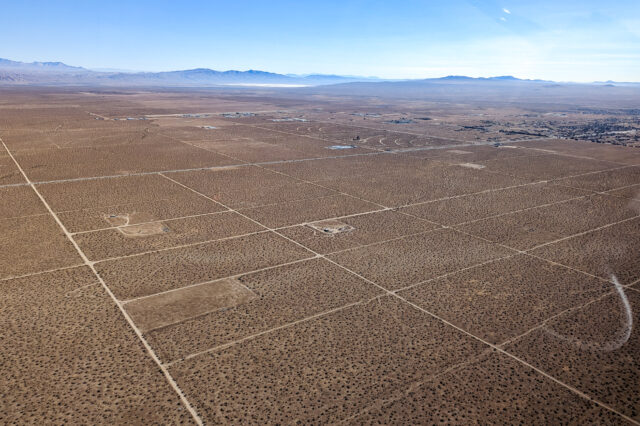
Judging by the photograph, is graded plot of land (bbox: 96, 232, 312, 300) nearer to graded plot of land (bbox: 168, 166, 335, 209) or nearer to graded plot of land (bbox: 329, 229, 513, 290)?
graded plot of land (bbox: 329, 229, 513, 290)

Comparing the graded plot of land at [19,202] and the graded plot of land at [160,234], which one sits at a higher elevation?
the graded plot of land at [160,234]

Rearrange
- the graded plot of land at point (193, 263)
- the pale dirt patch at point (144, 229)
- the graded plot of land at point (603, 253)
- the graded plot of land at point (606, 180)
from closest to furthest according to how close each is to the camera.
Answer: the graded plot of land at point (193, 263), the graded plot of land at point (603, 253), the pale dirt patch at point (144, 229), the graded plot of land at point (606, 180)

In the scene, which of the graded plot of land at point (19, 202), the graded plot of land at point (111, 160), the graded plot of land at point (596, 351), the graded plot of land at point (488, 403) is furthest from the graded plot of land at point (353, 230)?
the graded plot of land at point (111, 160)

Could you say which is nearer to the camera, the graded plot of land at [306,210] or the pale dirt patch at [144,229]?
the pale dirt patch at [144,229]

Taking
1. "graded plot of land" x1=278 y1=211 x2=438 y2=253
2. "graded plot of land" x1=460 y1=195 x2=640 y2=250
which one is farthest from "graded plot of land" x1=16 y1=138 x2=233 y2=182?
"graded plot of land" x1=460 y1=195 x2=640 y2=250

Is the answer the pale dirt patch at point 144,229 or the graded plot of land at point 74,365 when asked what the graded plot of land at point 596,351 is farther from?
the pale dirt patch at point 144,229

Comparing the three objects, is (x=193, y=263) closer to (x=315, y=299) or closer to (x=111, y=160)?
(x=315, y=299)

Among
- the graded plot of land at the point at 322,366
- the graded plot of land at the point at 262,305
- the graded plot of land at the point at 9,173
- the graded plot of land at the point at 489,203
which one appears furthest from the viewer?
the graded plot of land at the point at 9,173
